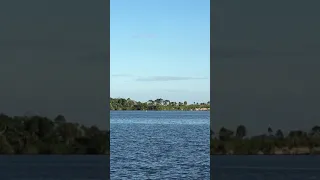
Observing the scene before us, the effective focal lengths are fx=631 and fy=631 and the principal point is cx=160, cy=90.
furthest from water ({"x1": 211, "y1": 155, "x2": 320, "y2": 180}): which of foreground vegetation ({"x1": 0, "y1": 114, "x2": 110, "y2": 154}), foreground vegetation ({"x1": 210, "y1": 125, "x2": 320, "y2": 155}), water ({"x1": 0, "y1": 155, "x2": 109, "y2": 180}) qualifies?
foreground vegetation ({"x1": 0, "y1": 114, "x2": 110, "y2": 154})

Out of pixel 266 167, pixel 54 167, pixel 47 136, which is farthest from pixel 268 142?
pixel 54 167

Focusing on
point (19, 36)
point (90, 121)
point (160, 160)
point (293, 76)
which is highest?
point (19, 36)

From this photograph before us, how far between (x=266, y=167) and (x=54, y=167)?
11491 millimetres

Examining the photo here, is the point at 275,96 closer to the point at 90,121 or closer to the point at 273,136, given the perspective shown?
the point at 273,136

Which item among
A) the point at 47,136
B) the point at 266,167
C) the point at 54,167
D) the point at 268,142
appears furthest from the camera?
the point at 54,167

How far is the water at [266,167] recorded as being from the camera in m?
29.8

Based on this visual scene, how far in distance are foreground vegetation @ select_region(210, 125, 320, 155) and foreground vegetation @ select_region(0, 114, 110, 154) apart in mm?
5689

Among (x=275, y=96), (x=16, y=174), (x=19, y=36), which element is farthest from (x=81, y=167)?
(x=275, y=96)

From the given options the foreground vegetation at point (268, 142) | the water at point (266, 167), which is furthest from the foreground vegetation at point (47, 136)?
Answer: the water at point (266, 167)

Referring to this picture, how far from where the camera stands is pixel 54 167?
34.5 meters

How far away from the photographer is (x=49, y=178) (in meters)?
29.7

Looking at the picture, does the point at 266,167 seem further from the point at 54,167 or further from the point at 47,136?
the point at 47,136

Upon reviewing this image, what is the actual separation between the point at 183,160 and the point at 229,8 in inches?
687

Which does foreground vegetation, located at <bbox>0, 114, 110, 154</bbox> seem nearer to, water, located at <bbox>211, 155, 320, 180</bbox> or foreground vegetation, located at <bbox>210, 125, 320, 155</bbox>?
foreground vegetation, located at <bbox>210, 125, 320, 155</bbox>
